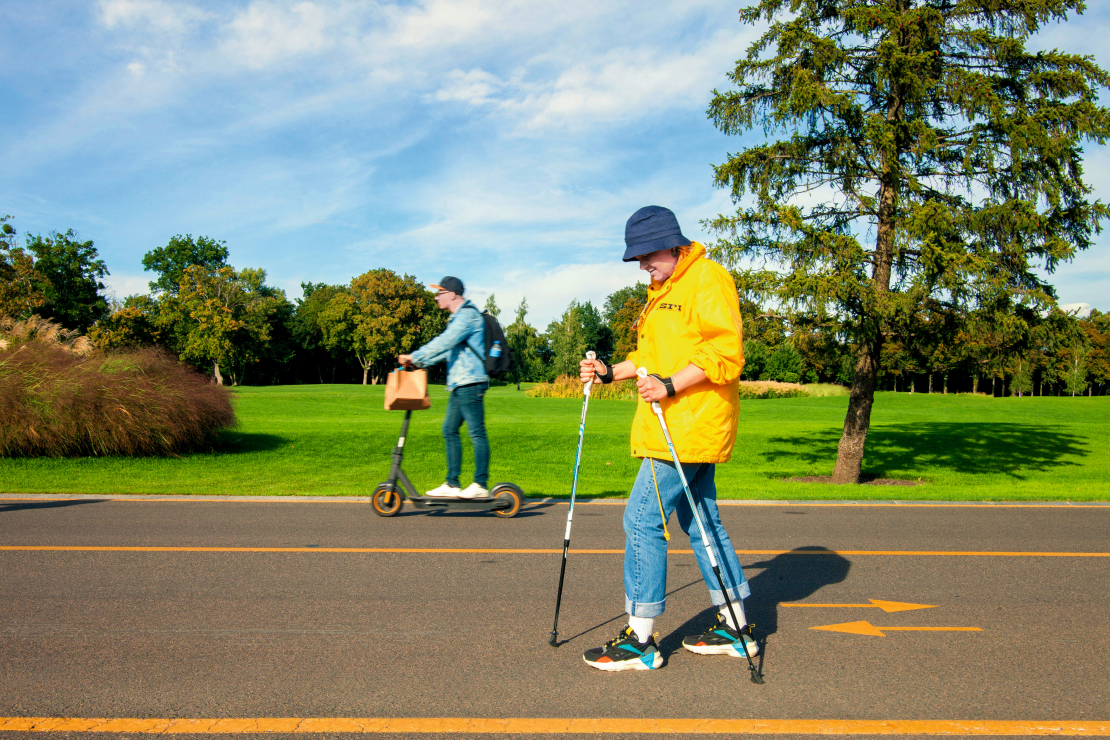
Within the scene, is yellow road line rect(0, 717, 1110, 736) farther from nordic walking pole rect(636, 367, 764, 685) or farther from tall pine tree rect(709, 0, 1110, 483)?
tall pine tree rect(709, 0, 1110, 483)

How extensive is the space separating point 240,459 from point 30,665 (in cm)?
1064

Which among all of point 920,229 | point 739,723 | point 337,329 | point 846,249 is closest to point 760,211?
point 846,249

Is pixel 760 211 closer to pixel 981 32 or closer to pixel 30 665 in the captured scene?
pixel 981 32

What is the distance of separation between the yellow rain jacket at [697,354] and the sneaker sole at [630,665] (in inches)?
39.1

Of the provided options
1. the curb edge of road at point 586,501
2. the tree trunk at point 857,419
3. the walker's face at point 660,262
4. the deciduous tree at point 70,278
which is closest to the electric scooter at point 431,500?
the curb edge of road at point 586,501

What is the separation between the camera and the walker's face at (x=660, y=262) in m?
3.76

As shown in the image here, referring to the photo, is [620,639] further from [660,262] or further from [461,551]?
[461,551]

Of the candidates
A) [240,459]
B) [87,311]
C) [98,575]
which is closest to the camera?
[98,575]

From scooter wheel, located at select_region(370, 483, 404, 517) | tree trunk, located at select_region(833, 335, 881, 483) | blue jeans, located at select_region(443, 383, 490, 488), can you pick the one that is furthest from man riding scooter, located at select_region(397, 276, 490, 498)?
tree trunk, located at select_region(833, 335, 881, 483)

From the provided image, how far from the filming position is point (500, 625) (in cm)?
438

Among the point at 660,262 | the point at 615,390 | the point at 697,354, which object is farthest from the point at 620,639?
the point at 615,390

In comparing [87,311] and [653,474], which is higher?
[87,311]

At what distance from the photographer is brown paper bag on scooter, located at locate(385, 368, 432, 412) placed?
7812 millimetres

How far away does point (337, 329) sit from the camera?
249ft
